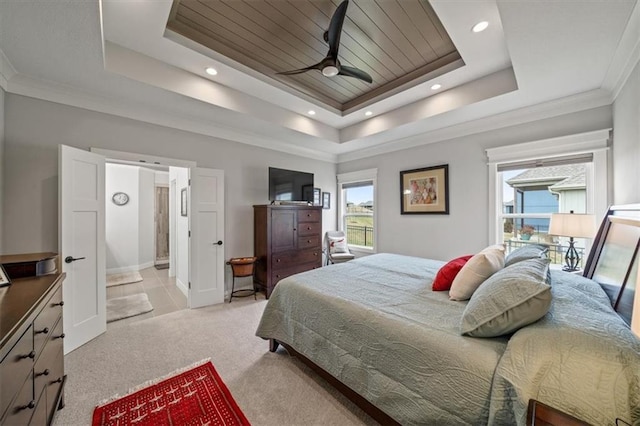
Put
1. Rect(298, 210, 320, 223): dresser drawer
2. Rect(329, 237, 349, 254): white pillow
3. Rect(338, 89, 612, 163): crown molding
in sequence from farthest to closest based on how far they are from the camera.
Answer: Rect(329, 237, 349, 254): white pillow
Rect(298, 210, 320, 223): dresser drawer
Rect(338, 89, 612, 163): crown molding

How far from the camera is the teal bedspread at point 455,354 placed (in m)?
0.95

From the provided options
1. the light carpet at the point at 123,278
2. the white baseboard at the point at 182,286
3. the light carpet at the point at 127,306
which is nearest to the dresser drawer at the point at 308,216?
the white baseboard at the point at 182,286

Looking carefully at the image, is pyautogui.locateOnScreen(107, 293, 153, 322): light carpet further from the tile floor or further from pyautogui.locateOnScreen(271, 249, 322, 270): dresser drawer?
pyautogui.locateOnScreen(271, 249, 322, 270): dresser drawer

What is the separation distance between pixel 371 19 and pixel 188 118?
2.70m

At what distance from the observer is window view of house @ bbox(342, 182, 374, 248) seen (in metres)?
5.30

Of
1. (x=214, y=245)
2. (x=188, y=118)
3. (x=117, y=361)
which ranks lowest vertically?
(x=117, y=361)

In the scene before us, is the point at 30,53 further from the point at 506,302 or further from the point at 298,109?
the point at 506,302

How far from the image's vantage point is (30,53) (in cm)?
209

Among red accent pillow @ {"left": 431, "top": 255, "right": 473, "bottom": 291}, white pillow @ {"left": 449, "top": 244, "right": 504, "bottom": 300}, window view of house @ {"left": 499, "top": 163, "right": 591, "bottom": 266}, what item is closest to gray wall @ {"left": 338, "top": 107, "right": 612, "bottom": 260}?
window view of house @ {"left": 499, "top": 163, "right": 591, "bottom": 266}

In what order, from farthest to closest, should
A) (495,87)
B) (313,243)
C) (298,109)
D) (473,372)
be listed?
(313,243), (298,109), (495,87), (473,372)

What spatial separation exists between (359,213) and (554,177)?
3.21 meters

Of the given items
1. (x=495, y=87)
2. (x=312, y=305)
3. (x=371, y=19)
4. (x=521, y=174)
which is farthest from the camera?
(x=521, y=174)

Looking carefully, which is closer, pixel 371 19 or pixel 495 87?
pixel 371 19

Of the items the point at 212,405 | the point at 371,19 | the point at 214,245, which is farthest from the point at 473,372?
the point at 214,245
